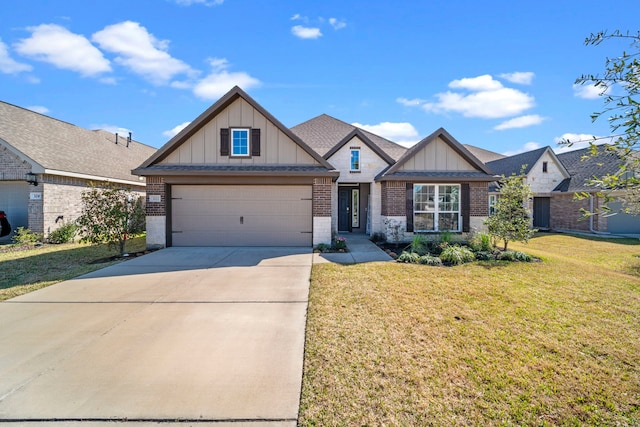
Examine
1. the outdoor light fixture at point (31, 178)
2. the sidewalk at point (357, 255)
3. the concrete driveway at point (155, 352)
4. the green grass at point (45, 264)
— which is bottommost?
the concrete driveway at point (155, 352)

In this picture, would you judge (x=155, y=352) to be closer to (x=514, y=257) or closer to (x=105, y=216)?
(x=105, y=216)

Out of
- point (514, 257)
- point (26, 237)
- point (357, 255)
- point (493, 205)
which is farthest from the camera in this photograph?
point (26, 237)

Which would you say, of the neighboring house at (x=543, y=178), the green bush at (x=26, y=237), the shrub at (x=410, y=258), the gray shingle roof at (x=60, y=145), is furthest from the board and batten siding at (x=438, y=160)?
the green bush at (x=26, y=237)

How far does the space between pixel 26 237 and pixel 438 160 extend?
54.0 feet

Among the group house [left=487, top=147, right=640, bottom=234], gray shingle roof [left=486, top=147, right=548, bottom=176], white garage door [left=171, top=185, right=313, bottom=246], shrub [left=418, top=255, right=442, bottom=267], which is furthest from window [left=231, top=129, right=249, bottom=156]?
gray shingle roof [left=486, top=147, right=548, bottom=176]

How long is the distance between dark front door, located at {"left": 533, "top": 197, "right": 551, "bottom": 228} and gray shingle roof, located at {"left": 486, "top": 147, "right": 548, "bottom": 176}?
2.34 meters

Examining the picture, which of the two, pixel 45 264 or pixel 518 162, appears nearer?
pixel 45 264

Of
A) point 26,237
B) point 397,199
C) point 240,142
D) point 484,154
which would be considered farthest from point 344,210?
point 484,154

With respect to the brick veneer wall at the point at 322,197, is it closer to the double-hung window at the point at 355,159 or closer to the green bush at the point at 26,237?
the double-hung window at the point at 355,159

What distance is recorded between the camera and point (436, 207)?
475 inches

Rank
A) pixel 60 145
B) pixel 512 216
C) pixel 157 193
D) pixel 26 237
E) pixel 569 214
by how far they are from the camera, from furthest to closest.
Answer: pixel 569 214, pixel 60 145, pixel 26 237, pixel 157 193, pixel 512 216

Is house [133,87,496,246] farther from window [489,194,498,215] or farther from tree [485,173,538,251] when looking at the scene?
tree [485,173,538,251]

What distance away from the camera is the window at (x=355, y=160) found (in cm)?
1378

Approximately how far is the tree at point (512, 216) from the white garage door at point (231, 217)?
642 centimetres
